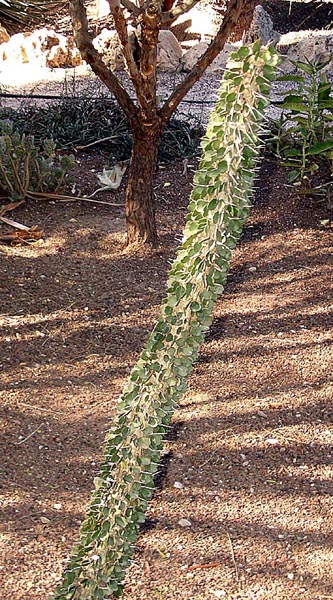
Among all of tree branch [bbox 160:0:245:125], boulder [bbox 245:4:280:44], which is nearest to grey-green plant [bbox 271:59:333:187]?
tree branch [bbox 160:0:245:125]

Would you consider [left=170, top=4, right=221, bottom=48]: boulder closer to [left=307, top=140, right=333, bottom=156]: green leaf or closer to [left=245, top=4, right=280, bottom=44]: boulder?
[left=245, top=4, right=280, bottom=44]: boulder

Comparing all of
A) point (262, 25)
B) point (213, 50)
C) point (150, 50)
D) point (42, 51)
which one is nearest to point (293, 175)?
point (213, 50)

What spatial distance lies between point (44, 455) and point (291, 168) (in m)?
2.79

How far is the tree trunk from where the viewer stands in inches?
145

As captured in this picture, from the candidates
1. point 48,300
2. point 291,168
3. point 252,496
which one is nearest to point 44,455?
point 252,496

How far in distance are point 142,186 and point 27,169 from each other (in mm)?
709

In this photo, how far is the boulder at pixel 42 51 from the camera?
8.16 metres

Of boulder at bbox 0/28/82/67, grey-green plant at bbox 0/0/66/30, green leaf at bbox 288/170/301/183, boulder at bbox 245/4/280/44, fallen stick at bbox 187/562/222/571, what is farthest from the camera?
boulder at bbox 245/4/280/44

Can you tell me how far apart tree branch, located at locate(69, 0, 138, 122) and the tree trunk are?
0.38 feet

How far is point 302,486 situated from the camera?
2.44m

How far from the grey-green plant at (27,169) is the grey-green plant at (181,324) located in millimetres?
2981

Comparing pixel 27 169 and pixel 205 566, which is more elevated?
pixel 27 169

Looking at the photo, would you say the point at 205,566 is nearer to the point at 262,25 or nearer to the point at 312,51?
the point at 312,51

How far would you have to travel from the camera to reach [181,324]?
1238 mm
